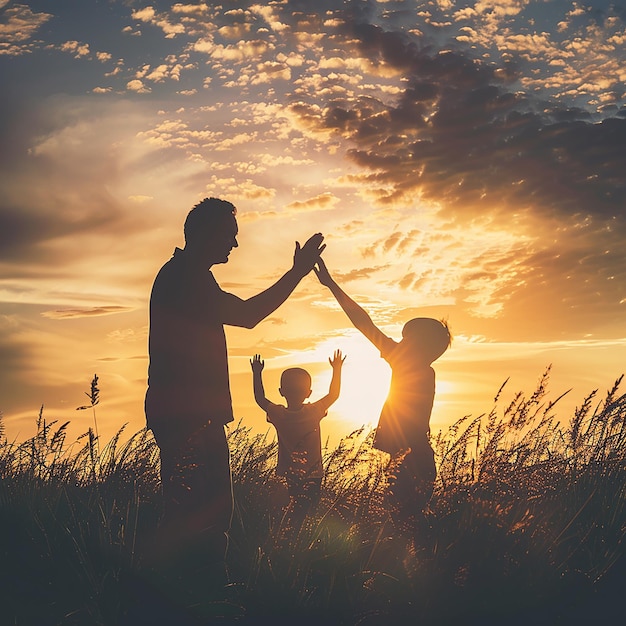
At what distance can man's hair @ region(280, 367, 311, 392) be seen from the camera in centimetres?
664

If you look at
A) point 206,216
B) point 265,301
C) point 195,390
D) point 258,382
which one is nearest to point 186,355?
point 195,390

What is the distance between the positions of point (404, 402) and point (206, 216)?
204 centimetres

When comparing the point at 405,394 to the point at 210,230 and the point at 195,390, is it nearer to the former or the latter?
the point at 195,390

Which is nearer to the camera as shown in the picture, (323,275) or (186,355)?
(186,355)

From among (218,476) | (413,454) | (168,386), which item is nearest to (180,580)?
(218,476)

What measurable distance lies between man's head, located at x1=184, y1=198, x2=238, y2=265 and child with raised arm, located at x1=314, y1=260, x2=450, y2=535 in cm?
96

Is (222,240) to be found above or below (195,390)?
above

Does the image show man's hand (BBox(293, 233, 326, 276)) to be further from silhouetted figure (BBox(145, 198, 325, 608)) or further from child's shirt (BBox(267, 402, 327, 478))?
child's shirt (BBox(267, 402, 327, 478))

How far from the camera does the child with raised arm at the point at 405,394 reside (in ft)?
16.3

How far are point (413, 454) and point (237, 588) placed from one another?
5.98ft

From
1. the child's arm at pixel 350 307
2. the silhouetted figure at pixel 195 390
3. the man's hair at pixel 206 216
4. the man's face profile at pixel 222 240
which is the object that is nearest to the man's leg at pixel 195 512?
the silhouetted figure at pixel 195 390

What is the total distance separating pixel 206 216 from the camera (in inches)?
164

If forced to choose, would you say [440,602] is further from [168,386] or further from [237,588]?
[168,386]

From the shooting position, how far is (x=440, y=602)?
367 centimetres
